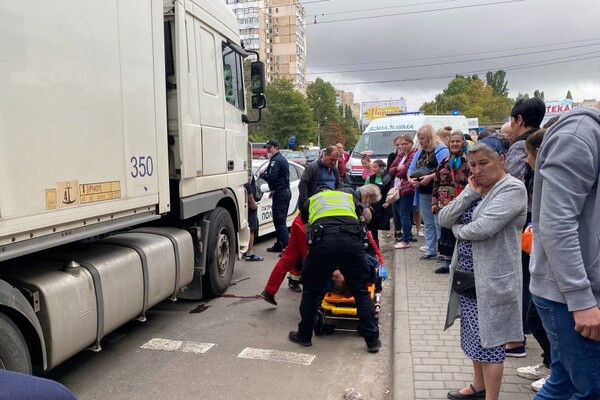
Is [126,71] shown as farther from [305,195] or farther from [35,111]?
[305,195]

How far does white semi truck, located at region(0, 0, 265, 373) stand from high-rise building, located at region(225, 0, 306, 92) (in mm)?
107264

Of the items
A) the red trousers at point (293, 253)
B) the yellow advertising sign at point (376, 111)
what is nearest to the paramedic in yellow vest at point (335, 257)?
the red trousers at point (293, 253)

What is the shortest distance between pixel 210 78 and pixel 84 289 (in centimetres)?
291

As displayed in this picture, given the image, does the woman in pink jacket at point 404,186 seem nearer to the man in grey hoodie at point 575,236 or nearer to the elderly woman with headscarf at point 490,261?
the elderly woman with headscarf at point 490,261

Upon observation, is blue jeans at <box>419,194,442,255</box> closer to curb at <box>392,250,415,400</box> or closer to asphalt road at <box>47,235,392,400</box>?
curb at <box>392,250,415,400</box>

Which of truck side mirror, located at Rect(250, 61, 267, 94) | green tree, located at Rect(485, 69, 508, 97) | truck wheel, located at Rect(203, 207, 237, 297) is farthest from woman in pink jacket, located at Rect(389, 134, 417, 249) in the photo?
green tree, located at Rect(485, 69, 508, 97)

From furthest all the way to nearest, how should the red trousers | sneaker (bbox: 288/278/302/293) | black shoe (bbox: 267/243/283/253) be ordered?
black shoe (bbox: 267/243/283/253)
sneaker (bbox: 288/278/302/293)
the red trousers

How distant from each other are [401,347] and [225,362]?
1496mm

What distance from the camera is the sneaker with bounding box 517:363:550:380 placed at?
349 cm

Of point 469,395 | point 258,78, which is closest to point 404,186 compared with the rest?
point 258,78

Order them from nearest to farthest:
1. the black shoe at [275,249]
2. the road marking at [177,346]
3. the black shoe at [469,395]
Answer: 1. the black shoe at [469,395]
2. the road marking at [177,346]
3. the black shoe at [275,249]

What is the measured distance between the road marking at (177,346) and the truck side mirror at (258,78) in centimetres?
352

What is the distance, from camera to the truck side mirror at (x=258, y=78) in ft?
21.8

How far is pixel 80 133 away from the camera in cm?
332
